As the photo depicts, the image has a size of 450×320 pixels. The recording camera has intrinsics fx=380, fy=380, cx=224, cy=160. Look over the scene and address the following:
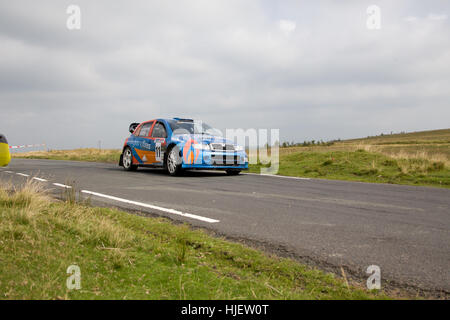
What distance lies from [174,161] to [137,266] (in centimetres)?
877

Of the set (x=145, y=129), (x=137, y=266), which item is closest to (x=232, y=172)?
(x=145, y=129)

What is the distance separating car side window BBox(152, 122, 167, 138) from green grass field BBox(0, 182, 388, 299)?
8.17m

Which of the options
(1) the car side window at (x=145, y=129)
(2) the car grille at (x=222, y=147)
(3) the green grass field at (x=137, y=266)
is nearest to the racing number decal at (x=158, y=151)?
(1) the car side window at (x=145, y=129)

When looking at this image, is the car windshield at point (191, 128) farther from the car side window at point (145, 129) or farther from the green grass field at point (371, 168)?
the green grass field at point (371, 168)

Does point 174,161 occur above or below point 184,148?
below

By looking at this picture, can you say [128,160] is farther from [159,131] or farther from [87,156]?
[87,156]

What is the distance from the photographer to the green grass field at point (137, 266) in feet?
8.51

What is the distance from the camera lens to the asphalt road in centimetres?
360

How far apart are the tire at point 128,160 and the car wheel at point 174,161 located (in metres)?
2.65

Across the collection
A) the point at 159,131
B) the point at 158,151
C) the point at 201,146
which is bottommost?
the point at 158,151

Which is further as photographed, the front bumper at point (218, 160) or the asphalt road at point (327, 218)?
the front bumper at point (218, 160)

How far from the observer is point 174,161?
464 inches

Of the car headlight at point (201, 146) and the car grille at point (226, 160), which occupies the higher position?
the car headlight at point (201, 146)
